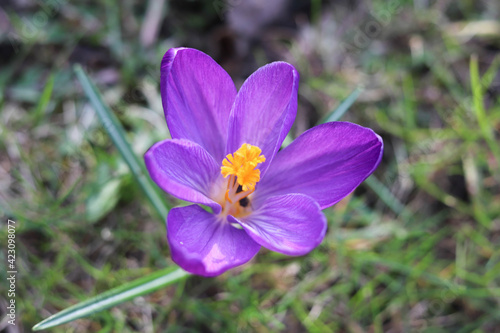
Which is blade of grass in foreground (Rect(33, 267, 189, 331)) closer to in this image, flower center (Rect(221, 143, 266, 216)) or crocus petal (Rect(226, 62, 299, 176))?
flower center (Rect(221, 143, 266, 216))

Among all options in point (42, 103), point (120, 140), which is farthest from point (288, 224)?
point (42, 103)

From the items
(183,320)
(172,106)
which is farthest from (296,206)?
(183,320)

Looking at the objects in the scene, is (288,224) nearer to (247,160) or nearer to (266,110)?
(247,160)

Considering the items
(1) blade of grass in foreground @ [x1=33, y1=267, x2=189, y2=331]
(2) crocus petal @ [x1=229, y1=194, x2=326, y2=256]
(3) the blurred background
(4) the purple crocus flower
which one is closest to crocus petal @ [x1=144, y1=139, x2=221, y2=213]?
(4) the purple crocus flower

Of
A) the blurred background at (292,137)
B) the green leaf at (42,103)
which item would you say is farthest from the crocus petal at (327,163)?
the green leaf at (42,103)

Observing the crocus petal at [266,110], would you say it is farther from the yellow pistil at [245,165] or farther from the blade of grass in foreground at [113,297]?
the blade of grass in foreground at [113,297]

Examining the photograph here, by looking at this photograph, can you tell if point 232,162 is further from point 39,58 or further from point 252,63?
point 39,58
